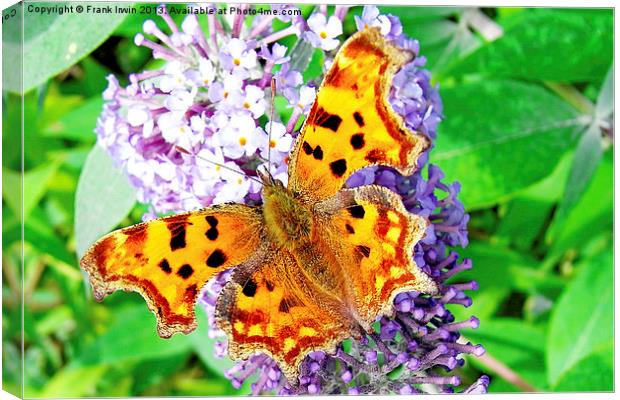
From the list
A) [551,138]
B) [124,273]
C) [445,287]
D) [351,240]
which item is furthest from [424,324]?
[551,138]

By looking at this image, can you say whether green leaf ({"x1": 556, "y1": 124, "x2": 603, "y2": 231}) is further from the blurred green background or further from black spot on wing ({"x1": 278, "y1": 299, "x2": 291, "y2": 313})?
black spot on wing ({"x1": 278, "y1": 299, "x2": 291, "y2": 313})

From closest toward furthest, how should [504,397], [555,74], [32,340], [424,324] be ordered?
1. [424,324]
2. [504,397]
3. [555,74]
4. [32,340]

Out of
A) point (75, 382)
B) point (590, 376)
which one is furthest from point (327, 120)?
point (75, 382)

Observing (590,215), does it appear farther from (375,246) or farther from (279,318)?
(279,318)

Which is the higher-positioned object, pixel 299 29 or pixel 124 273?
pixel 299 29

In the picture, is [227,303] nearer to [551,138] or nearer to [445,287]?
[445,287]

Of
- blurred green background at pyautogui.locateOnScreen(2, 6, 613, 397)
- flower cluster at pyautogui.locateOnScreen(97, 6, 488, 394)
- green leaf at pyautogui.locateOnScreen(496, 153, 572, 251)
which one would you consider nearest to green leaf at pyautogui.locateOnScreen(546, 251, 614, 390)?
blurred green background at pyautogui.locateOnScreen(2, 6, 613, 397)

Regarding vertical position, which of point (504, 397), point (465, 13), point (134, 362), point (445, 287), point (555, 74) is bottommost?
point (504, 397)
